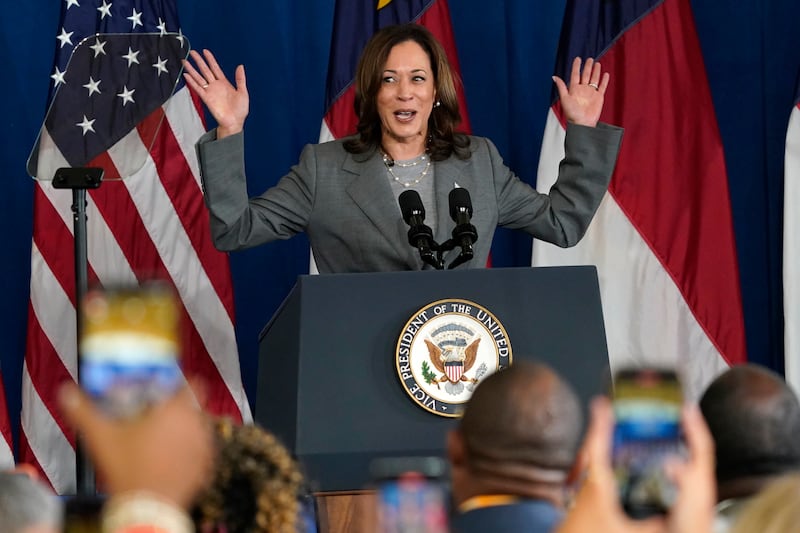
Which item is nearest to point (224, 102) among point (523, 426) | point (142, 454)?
point (523, 426)

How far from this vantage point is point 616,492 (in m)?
1.05

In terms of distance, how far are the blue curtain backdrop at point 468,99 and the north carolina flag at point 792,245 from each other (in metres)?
0.41

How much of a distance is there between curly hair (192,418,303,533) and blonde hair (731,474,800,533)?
434mm

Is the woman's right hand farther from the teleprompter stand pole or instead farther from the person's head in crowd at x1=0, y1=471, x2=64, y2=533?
the person's head in crowd at x1=0, y1=471, x2=64, y2=533

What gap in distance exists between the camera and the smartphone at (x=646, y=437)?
1099mm

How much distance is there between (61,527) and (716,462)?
2.74 feet

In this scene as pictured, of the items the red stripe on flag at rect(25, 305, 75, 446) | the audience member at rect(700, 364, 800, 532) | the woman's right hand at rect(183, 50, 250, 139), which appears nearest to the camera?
the audience member at rect(700, 364, 800, 532)

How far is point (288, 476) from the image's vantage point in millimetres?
1274

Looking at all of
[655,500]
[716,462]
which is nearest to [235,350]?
[716,462]

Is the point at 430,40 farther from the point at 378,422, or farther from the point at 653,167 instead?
the point at 653,167

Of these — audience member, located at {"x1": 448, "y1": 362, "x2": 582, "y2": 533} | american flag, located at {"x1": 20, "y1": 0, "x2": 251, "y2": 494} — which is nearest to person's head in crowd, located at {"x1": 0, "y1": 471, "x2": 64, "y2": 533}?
audience member, located at {"x1": 448, "y1": 362, "x2": 582, "y2": 533}

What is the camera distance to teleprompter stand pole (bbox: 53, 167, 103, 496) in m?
3.58

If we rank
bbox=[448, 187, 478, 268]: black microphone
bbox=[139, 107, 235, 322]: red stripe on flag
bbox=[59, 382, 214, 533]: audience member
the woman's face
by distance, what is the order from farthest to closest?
bbox=[139, 107, 235, 322]: red stripe on flag
the woman's face
bbox=[448, 187, 478, 268]: black microphone
bbox=[59, 382, 214, 533]: audience member

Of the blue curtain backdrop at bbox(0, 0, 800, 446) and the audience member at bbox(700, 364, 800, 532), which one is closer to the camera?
the audience member at bbox(700, 364, 800, 532)
